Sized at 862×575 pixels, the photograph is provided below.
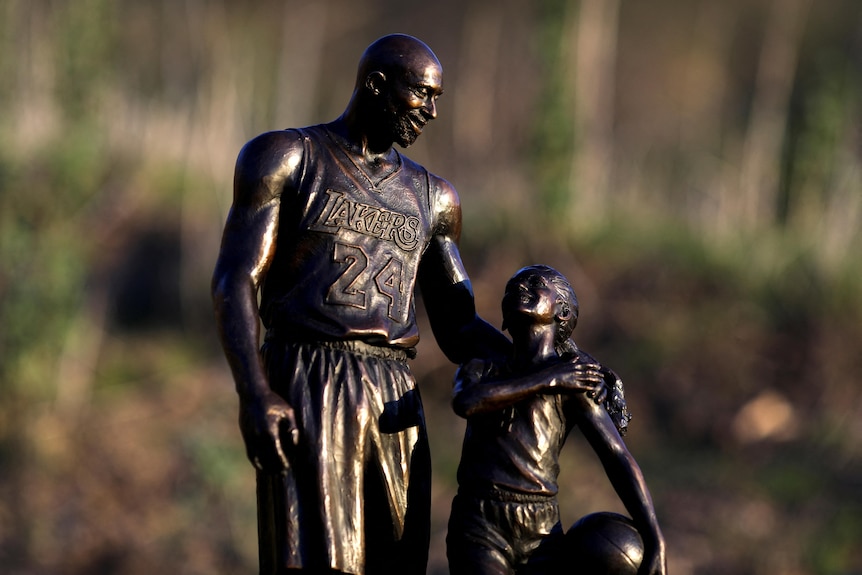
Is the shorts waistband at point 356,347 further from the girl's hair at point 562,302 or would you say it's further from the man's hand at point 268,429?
the girl's hair at point 562,302

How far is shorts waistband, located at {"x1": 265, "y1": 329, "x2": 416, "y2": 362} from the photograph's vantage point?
4105mm

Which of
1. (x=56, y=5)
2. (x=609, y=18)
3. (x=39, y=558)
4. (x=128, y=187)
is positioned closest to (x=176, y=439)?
(x=39, y=558)

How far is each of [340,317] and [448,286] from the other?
0.59 m

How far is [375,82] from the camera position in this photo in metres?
4.16

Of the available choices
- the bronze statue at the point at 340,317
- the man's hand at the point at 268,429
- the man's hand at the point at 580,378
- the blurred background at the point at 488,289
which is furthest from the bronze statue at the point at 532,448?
the blurred background at the point at 488,289

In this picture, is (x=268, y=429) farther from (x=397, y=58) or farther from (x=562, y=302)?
(x=397, y=58)

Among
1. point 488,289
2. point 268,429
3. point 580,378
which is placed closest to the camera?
point 268,429

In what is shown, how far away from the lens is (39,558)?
33.1 ft

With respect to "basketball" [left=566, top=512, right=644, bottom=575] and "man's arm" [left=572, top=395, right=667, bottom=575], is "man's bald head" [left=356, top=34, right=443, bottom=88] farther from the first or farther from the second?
"basketball" [left=566, top=512, right=644, bottom=575]

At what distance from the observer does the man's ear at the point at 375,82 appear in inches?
163

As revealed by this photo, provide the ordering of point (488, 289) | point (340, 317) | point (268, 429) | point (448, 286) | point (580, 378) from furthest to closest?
point (488, 289)
point (448, 286)
point (340, 317)
point (580, 378)
point (268, 429)

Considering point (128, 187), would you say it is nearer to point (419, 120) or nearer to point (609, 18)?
point (609, 18)

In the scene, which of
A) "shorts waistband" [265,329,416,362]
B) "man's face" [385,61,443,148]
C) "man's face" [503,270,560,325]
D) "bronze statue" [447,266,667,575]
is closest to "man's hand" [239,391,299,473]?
"shorts waistband" [265,329,416,362]

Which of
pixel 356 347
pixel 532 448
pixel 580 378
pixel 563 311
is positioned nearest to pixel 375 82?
pixel 356 347
